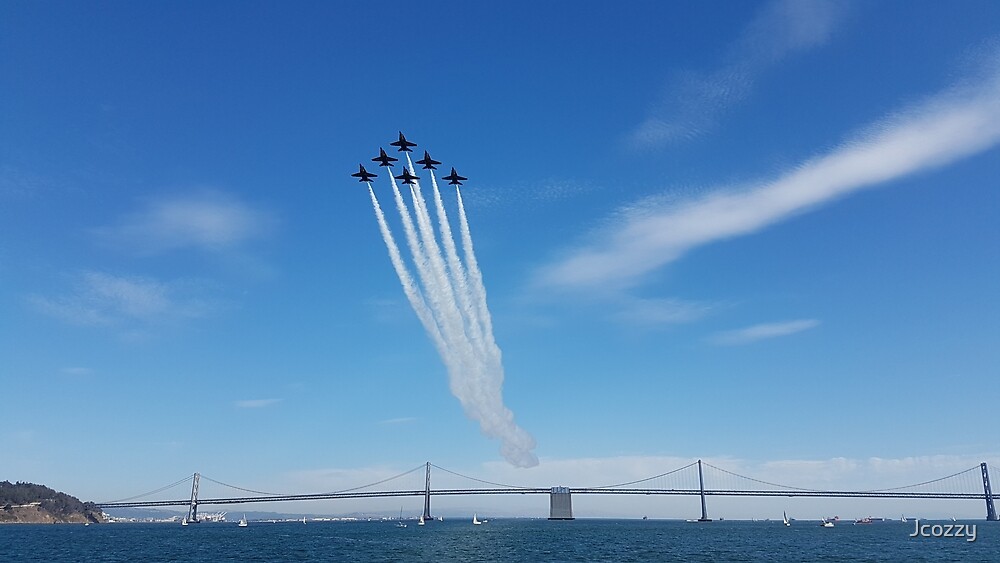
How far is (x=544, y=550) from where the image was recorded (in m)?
102

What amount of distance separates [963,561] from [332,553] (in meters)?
83.6

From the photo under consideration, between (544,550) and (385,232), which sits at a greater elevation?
(385,232)

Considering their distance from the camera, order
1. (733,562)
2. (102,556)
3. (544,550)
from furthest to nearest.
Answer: (544,550) → (102,556) → (733,562)

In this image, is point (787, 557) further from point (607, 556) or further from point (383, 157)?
point (383, 157)

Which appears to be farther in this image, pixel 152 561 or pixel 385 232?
pixel 385 232

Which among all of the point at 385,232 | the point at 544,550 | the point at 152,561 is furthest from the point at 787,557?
the point at 152,561

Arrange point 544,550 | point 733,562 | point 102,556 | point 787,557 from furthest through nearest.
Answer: point 544,550 < point 102,556 < point 787,557 < point 733,562

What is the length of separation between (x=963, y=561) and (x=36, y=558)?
120248mm

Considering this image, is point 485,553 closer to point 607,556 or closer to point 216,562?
point 607,556

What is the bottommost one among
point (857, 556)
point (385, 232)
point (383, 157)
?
point (857, 556)

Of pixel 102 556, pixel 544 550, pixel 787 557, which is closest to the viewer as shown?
pixel 787 557

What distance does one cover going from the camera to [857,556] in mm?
90500

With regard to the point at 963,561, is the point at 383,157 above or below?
above

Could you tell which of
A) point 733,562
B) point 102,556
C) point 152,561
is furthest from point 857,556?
point 102,556
